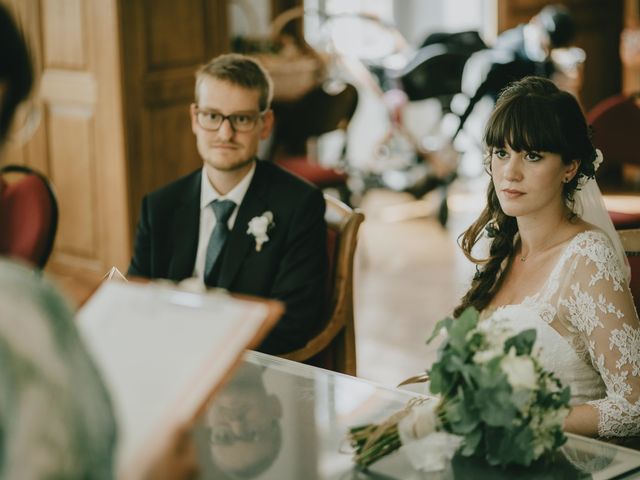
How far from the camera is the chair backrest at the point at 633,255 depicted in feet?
7.91

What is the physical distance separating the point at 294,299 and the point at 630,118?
2.15 m

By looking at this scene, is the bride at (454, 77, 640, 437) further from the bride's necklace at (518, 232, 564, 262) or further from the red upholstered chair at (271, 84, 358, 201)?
the red upholstered chair at (271, 84, 358, 201)

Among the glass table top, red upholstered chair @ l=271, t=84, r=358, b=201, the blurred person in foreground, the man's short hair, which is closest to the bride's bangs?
the glass table top

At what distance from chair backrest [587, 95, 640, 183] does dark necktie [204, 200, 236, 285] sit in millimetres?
1962

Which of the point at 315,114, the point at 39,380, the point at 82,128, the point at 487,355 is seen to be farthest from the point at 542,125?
the point at 315,114

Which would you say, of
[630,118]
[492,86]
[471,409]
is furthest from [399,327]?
[471,409]

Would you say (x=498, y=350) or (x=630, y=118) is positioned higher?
(x=498, y=350)

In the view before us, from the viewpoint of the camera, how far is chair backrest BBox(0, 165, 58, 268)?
→ 303 centimetres

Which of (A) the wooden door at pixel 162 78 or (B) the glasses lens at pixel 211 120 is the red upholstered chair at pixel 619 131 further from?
(A) the wooden door at pixel 162 78

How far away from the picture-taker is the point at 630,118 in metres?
4.33

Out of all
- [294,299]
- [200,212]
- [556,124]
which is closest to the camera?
[556,124]

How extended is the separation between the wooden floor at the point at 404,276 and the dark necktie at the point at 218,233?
3.96 feet

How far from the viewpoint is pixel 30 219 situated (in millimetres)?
3057

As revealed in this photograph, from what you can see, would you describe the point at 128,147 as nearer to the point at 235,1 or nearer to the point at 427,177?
the point at 235,1
